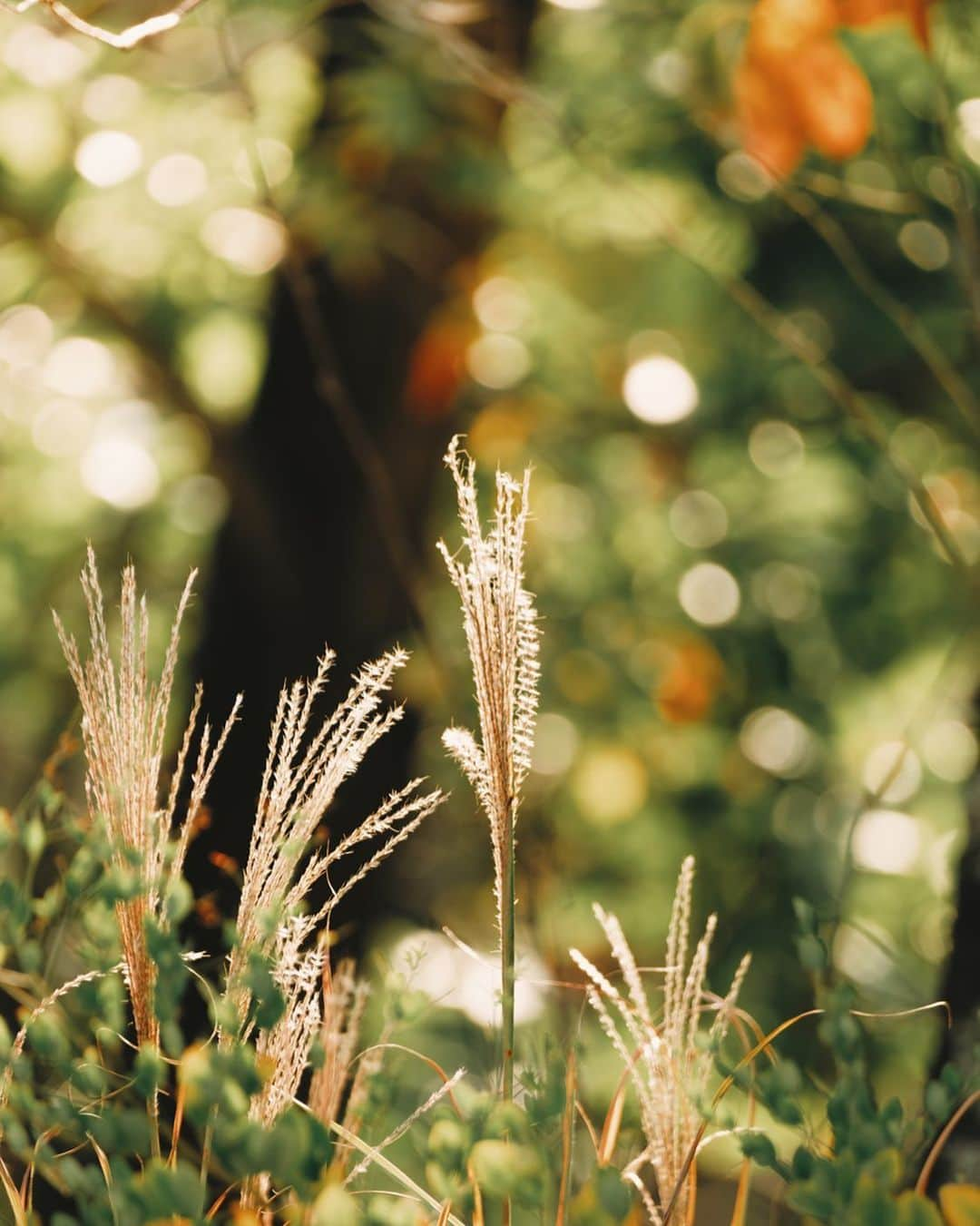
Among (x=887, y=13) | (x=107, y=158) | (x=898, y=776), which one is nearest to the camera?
(x=887, y=13)

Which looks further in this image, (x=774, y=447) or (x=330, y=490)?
(x=774, y=447)

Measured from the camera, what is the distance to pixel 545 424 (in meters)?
2.69

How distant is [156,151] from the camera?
7.32ft

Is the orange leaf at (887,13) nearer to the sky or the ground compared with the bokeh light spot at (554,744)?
nearer to the sky

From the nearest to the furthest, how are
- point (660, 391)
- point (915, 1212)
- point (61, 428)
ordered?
point (915, 1212) < point (660, 391) < point (61, 428)

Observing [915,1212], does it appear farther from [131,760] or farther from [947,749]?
[947,749]

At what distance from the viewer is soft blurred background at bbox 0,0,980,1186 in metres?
1.99

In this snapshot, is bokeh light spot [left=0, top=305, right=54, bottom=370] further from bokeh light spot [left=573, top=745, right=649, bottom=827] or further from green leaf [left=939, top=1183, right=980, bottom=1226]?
green leaf [left=939, top=1183, right=980, bottom=1226]

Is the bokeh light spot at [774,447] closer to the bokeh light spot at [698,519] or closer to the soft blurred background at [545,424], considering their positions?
the soft blurred background at [545,424]

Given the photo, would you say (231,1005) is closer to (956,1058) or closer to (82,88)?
(956,1058)

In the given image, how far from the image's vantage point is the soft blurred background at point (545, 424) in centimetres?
199

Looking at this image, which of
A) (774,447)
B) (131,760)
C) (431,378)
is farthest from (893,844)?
(131,760)

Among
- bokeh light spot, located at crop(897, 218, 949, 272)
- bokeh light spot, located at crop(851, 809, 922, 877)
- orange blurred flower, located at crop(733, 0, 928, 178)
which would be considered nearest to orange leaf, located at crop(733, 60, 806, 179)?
orange blurred flower, located at crop(733, 0, 928, 178)

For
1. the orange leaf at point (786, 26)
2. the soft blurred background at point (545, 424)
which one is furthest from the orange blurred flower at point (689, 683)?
the orange leaf at point (786, 26)
